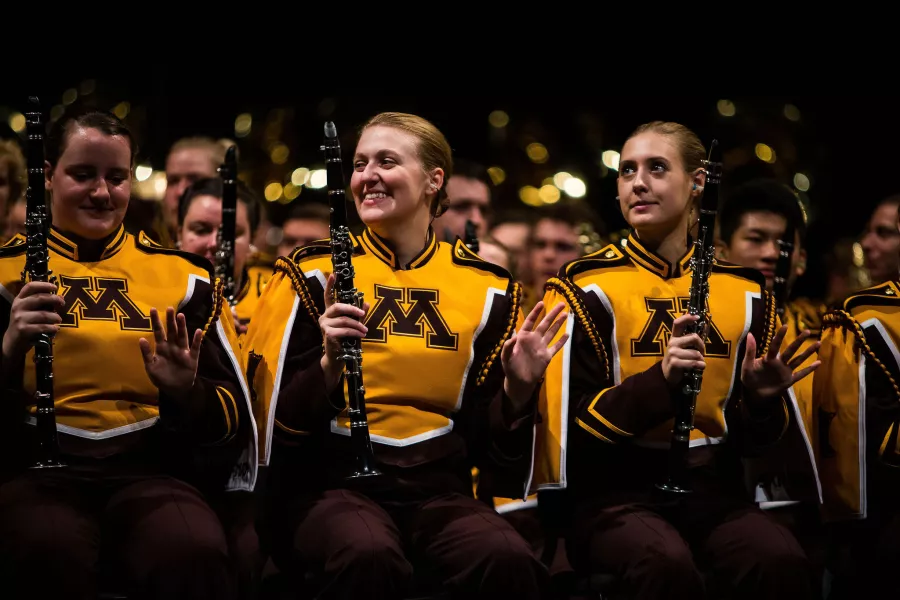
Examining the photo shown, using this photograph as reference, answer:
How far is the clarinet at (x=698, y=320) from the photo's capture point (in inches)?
125

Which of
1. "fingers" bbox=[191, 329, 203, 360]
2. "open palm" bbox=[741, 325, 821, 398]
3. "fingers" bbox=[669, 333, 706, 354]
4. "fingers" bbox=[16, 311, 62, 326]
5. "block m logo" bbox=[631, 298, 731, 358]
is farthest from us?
"block m logo" bbox=[631, 298, 731, 358]

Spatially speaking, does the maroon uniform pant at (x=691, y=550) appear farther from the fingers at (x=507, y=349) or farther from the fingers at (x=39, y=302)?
the fingers at (x=39, y=302)

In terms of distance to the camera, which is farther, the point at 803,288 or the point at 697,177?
the point at 803,288

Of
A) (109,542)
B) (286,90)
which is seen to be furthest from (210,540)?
(286,90)

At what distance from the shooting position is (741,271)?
3627 millimetres

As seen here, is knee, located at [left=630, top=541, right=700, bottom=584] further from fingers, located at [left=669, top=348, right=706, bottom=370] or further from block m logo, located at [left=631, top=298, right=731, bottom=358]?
block m logo, located at [left=631, top=298, right=731, bottom=358]

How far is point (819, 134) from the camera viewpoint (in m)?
7.08

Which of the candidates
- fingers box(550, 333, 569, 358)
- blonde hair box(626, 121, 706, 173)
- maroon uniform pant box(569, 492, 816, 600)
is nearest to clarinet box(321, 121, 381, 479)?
fingers box(550, 333, 569, 358)

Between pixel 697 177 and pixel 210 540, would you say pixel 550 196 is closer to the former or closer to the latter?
pixel 697 177

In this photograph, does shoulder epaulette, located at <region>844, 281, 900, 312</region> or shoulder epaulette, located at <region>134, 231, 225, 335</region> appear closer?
shoulder epaulette, located at <region>134, 231, 225, 335</region>

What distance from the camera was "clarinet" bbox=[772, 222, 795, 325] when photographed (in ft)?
13.9

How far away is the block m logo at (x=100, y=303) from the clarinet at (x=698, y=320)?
1.54 meters

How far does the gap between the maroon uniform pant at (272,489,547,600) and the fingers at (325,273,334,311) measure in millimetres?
537

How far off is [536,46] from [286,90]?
5.31 ft
